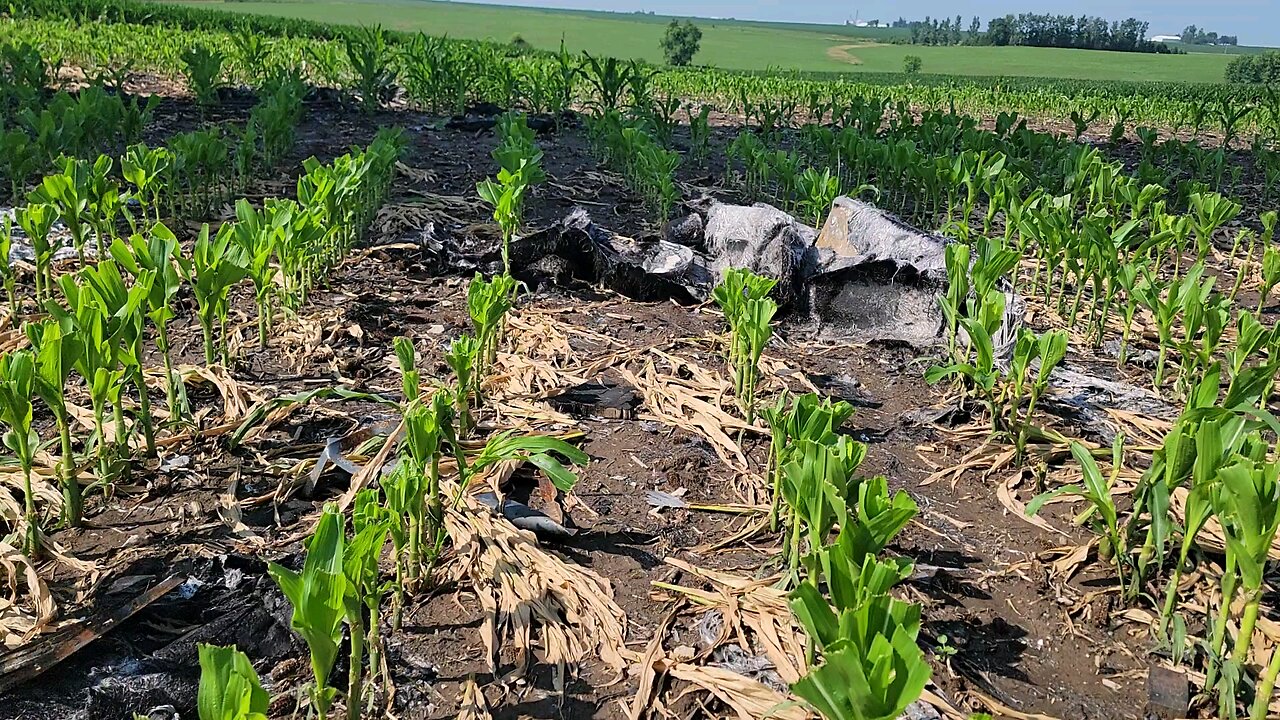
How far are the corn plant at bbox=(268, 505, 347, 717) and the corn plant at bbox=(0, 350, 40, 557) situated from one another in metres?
0.97

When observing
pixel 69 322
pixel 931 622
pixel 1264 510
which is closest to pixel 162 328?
pixel 69 322

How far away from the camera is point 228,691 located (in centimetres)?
133

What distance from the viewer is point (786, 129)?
37.1ft

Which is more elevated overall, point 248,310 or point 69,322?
point 69,322

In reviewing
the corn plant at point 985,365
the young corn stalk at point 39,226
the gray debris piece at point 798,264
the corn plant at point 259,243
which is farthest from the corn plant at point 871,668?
the young corn stalk at point 39,226

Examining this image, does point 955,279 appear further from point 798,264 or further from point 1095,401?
point 798,264

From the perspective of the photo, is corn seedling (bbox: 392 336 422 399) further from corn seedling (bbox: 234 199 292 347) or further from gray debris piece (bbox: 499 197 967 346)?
gray debris piece (bbox: 499 197 967 346)

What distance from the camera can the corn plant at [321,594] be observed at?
1.45 meters

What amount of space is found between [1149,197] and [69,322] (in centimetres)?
537

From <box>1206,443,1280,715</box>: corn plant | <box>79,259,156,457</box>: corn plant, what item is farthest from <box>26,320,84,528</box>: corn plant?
<box>1206,443,1280,715</box>: corn plant

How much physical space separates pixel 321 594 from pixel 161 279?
1.65 m

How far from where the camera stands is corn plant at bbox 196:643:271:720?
4.34 ft

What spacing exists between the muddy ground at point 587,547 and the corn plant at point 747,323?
249 millimetres

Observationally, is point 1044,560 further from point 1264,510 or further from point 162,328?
point 162,328
